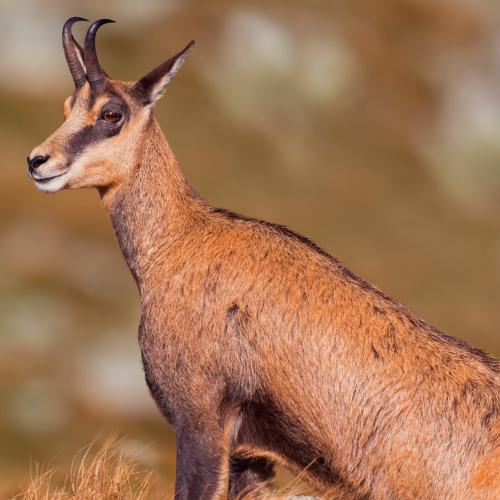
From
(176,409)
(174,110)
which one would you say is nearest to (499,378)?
(176,409)

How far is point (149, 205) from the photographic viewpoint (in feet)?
42.6

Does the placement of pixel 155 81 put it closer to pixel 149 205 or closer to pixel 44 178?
pixel 149 205

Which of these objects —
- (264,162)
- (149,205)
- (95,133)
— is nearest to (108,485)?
(149,205)

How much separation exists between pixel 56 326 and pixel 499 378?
123 ft

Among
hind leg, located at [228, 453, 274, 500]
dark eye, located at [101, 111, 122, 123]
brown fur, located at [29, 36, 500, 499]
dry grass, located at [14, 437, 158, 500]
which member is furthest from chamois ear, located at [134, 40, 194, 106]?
hind leg, located at [228, 453, 274, 500]

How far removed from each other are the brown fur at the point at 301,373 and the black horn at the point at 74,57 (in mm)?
651

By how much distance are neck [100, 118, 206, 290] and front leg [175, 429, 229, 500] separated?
1749mm

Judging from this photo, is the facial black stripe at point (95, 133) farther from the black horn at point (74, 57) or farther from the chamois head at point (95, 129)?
the black horn at point (74, 57)

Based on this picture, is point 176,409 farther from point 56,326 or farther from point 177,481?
point 56,326

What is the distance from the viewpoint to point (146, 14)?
6322 centimetres

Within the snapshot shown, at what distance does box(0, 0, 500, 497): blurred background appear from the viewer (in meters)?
45.2

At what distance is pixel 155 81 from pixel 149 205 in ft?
4.14

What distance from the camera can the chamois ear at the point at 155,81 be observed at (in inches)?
501

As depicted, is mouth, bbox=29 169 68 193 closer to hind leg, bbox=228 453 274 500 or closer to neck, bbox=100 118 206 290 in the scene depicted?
neck, bbox=100 118 206 290
